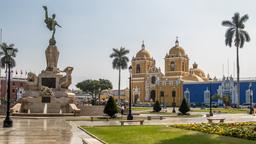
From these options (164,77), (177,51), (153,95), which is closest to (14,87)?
(153,95)

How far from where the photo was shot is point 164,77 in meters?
101

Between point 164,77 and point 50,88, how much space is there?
2280 inches

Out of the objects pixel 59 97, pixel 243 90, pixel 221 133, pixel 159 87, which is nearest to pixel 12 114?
pixel 59 97

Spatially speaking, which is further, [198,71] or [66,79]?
[198,71]

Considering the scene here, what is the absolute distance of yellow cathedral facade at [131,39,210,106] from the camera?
9662cm

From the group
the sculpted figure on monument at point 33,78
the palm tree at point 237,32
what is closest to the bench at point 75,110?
the sculpted figure on monument at point 33,78

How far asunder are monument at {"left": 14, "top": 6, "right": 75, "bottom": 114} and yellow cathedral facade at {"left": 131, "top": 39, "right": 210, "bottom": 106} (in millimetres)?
47542

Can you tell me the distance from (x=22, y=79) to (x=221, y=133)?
4187 inches

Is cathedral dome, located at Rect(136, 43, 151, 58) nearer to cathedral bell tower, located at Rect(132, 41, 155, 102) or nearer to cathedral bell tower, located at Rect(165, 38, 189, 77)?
cathedral bell tower, located at Rect(132, 41, 155, 102)

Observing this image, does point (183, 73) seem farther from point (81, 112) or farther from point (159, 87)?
point (81, 112)

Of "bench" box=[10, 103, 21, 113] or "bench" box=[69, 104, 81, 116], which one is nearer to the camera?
"bench" box=[10, 103, 21, 113]

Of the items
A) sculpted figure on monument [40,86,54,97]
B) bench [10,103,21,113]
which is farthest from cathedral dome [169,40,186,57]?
bench [10,103,21,113]

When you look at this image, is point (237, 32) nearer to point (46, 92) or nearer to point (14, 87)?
point (46, 92)

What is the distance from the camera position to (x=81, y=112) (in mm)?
44219
